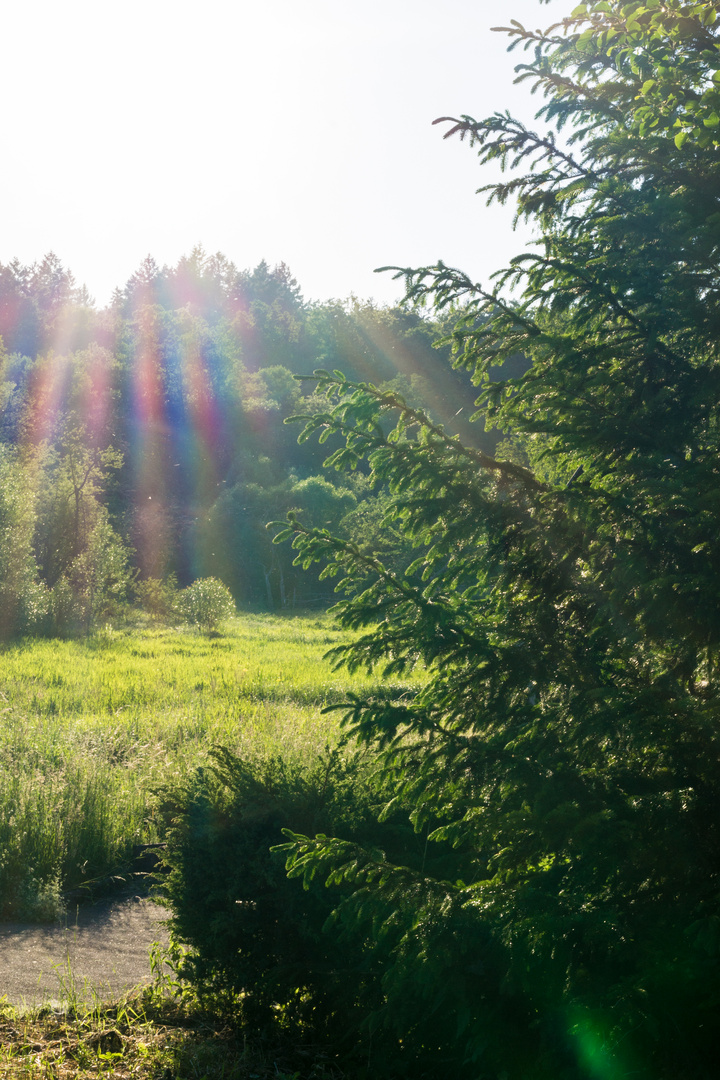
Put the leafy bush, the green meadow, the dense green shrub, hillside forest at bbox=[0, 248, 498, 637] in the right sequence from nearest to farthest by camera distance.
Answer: the dense green shrub, the green meadow, the leafy bush, hillside forest at bbox=[0, 248, 498, 637]

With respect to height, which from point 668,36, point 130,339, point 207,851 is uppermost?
point 130,339

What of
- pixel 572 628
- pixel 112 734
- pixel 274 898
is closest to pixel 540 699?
pixel 572 628

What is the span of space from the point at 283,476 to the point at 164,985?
4195 cm

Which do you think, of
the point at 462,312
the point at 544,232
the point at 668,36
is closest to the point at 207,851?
the point at 462,312

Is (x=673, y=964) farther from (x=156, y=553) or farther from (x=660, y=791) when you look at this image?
(x=156, y=553)

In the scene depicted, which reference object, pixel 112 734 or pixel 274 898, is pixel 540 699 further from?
pixel 112 734

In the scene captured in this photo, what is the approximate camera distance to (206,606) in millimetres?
24109

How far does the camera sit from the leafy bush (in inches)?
947

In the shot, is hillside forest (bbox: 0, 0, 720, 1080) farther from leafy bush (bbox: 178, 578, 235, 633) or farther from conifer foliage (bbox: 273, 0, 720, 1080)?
leafy bush (bbox: 178, 578, 235, 633)

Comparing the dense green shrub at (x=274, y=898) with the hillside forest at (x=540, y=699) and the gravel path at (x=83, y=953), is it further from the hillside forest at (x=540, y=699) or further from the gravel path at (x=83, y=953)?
the gravel path at (x=83, y=953)

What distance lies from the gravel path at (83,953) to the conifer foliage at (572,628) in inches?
64.0

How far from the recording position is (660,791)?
245cm

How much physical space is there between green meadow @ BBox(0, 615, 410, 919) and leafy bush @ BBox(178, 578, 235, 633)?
5.55 m

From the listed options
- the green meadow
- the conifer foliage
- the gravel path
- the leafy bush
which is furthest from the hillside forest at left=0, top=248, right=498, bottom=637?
the conifer foliage
